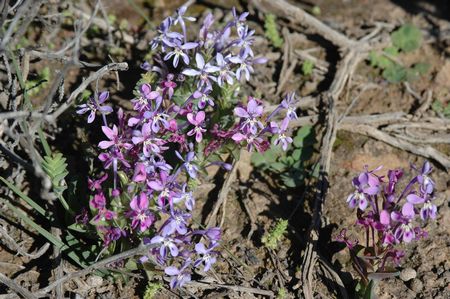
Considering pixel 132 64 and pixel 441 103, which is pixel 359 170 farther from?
pixel 132 64

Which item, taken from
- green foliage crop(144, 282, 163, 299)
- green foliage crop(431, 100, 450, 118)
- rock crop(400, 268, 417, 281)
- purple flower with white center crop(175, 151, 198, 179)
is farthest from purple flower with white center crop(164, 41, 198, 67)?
green foliage crop(431, 100, 450, 118)

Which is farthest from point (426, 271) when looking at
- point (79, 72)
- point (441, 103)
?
point (79, 72)

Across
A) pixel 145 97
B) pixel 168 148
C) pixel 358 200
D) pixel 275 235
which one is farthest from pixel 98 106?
pixel 358 200

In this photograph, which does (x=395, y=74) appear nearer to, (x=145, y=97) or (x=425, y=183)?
(x=425, y=183)

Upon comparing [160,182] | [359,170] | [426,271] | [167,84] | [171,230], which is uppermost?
[167,84]

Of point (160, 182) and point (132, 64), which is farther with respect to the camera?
point (132, 64)

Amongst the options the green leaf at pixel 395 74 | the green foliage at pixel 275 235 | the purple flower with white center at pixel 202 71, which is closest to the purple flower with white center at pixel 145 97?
the purple flower with white center at pixel 202 71

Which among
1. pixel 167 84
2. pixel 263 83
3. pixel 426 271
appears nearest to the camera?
pixel 167 84
